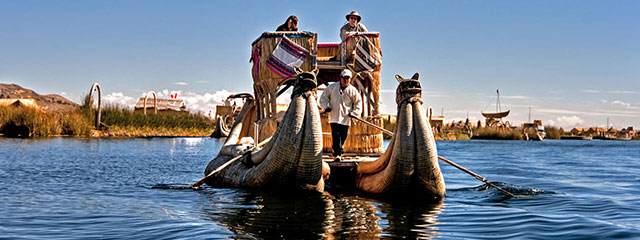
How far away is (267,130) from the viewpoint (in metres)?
12.1

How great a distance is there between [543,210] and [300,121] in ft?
12.1

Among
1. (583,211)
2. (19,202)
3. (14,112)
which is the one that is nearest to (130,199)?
(19,202)

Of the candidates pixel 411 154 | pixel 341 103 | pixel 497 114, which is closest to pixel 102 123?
pixel 341 103

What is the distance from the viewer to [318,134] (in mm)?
8547

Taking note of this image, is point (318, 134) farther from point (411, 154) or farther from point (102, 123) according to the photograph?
point (102, 123)

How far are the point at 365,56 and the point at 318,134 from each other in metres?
3.85

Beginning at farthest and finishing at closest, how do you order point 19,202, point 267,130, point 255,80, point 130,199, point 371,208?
point 255,80, point 267,130, point 130,199, point 19,202, point 371,208

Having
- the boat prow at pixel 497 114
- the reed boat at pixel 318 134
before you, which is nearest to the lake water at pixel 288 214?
the reed boat at pixel 318 134

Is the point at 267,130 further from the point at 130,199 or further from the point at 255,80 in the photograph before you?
the point at 130,199

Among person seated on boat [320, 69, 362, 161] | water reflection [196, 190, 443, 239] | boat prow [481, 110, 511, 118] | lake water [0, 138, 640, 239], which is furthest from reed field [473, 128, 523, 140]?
water reflection [196, 190, 443, 239]

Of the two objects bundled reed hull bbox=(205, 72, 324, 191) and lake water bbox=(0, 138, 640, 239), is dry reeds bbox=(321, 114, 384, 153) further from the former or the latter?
bundled reed hull bbox=(205, 72, 324, 191)

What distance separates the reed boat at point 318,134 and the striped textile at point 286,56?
0.02m

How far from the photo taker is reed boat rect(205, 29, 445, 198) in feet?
27.2

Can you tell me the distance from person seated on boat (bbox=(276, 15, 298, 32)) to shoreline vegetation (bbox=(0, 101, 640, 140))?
1010 inches
